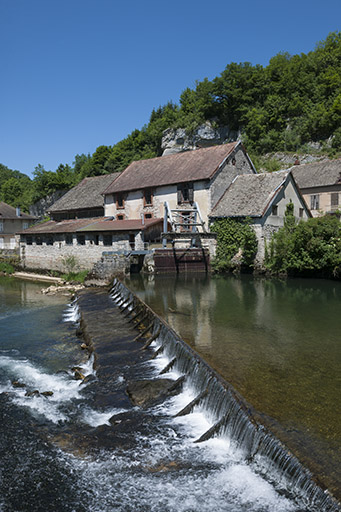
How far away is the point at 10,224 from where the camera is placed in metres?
53.2

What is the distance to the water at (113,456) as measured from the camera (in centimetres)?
607

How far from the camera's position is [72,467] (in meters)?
6.98

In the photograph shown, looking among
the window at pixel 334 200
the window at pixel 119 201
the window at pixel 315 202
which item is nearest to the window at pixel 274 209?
the window at pixel 334 200

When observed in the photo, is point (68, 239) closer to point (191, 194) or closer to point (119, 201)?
point (119, 201)

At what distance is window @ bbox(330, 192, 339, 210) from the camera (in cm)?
4129

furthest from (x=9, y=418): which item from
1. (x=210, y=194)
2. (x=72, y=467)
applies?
(x=210, y=194)

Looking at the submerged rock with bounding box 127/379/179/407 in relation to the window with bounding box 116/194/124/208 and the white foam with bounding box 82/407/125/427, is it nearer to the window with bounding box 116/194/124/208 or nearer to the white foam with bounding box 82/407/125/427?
the white foam with bounding box 82/407/125/427

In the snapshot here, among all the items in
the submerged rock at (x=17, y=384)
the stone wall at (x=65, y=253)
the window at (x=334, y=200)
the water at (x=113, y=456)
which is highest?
the window at (x=334, y=200)

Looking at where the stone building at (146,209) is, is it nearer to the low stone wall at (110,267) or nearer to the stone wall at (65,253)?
the stone wall at (65,253)

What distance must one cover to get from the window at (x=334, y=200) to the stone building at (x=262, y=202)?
7.83 meters

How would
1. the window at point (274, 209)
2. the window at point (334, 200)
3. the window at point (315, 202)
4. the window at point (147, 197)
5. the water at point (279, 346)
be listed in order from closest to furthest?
the water at point (279, 346) < the window at point (274, 209) < the window at point (147, 197) < the window at point (334, 200) < the window at point (315, 202)

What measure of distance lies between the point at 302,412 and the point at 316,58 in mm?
73547

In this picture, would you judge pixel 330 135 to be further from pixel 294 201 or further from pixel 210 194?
pixel 210 194

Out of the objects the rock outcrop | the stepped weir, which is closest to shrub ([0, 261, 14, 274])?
the stepped weir
